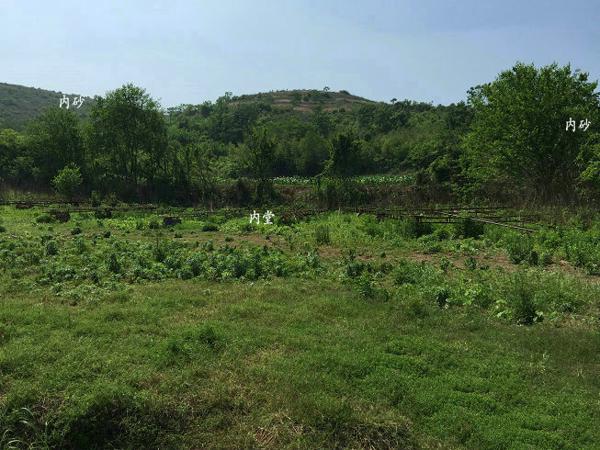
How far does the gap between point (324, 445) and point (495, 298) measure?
5619 mm

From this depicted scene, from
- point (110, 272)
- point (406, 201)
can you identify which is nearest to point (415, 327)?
point (110, 272)

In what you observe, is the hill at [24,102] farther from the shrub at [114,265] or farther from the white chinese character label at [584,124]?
the shrub at [114,265]

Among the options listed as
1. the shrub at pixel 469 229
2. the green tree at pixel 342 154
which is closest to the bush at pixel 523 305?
the shrub at pixel 469 229

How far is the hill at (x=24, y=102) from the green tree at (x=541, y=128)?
239ft

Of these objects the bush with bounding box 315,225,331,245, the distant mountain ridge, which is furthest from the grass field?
the distant mountain ridge

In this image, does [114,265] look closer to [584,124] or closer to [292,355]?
[292,355]

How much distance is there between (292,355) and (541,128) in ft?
102

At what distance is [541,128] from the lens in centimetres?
3192

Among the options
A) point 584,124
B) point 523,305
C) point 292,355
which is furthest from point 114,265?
point 584,124

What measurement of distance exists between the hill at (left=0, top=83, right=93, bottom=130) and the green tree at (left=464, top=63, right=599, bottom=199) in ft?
239

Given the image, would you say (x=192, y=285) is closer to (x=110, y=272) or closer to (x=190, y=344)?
(x=110, y=272)

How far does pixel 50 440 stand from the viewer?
16.2 ft

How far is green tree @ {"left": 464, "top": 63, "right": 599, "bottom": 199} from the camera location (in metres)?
31.6

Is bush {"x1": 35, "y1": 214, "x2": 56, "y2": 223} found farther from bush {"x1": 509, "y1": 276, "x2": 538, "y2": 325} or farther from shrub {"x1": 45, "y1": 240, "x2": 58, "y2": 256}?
bush {"x1": 509, "y1": 276, "x2": 538, "y2": 325}
